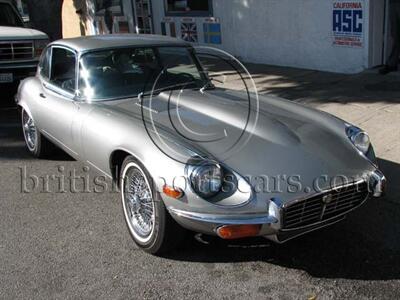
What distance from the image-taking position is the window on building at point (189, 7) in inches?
483

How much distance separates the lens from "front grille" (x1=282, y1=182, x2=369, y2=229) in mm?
3287

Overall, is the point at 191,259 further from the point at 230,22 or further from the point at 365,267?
the point at 230,22

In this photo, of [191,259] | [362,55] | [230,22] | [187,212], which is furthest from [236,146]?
[230,22]

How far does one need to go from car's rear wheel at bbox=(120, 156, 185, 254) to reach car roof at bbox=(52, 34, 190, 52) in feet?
4.97

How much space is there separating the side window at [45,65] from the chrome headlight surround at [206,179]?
2.98 metres

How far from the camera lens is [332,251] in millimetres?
3709

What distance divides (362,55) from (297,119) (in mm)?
5420

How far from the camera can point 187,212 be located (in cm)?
331

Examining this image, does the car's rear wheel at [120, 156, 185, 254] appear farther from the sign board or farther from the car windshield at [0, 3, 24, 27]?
the car windshield at [0, 3, 24, 27]

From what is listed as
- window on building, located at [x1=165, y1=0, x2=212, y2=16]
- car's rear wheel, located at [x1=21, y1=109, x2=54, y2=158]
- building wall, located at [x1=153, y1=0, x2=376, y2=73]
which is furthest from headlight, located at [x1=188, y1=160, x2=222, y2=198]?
window on building, located at [x1=165, y1=0, x2=212, y2=16]

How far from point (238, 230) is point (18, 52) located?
7.46 meters

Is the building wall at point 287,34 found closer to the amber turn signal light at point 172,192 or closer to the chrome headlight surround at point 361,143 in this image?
the chrome headlight surround at point 361,143

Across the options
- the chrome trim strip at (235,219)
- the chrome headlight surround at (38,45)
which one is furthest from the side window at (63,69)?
the chrome headlight surround at (38,45)

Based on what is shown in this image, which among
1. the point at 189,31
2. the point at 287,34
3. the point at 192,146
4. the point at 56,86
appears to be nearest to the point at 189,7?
the point at 189,31
